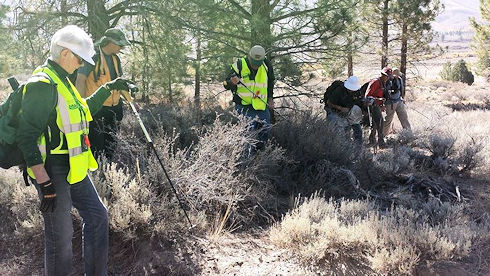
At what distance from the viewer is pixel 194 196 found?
4254 millimetres

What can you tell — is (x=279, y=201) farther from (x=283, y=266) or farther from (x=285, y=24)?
(x=285, y=24)

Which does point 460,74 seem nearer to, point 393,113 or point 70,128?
point 393,113

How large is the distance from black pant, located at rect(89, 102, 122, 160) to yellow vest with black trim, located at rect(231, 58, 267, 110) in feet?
6.07

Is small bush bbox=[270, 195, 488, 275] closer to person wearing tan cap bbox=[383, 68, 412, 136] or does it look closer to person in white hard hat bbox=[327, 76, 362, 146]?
person in white hard hat bbox=[327, 76, 362, 146]

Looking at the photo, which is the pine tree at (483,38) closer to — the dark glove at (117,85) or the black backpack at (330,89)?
the black backpack at (330,89)

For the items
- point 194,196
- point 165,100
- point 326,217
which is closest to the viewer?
point 326,217

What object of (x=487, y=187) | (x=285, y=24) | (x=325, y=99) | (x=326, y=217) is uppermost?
(x=285, y=24)

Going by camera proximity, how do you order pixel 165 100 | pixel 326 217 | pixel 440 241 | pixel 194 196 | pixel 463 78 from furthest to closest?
pixel 463 78, pixel 165 100, pixel 194 196, pixel 326 217, pixel 440 241

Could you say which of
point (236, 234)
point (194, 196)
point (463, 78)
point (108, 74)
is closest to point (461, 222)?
point (236, 234)

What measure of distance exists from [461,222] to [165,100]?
7853mm

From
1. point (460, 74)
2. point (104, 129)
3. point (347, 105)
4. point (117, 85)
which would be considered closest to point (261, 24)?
point (347, 105)

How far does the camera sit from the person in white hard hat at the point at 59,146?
2.61 metres

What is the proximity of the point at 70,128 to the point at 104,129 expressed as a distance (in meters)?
2.22

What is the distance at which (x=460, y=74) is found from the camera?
32875mm
